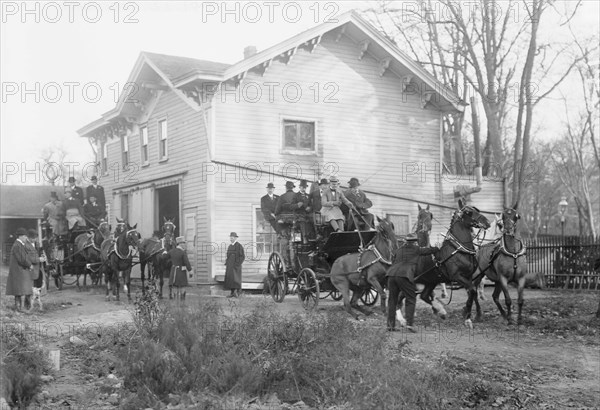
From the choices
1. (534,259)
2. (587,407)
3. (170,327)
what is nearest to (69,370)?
(170,327)

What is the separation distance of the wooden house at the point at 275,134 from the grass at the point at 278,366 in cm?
1146

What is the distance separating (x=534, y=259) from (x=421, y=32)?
13.4 metres

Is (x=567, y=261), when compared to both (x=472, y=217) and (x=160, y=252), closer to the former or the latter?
(x=472, y=217)

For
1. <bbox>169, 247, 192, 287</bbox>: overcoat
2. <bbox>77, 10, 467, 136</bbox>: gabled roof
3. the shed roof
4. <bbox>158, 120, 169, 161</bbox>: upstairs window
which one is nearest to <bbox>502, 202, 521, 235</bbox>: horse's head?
<bbox>169, 247, 192, 287</bbox>: overcoat

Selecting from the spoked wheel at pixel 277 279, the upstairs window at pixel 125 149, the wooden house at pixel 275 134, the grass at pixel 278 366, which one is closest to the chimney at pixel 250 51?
the wooden house at pixel 275 134

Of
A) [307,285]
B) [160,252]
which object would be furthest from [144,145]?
[307,285]

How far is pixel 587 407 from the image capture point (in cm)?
1027

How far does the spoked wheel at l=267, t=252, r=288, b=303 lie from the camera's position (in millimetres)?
18844

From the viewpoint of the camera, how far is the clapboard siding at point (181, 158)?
78.4ft

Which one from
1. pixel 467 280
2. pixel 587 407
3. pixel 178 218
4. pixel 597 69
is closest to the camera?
pixel 587 407

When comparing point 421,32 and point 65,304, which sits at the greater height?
point 421,32

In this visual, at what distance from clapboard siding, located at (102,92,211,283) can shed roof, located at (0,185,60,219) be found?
2347 cm

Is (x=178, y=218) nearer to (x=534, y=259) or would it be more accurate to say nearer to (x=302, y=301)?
(x=302, y=301)

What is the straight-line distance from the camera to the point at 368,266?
15.5 m
